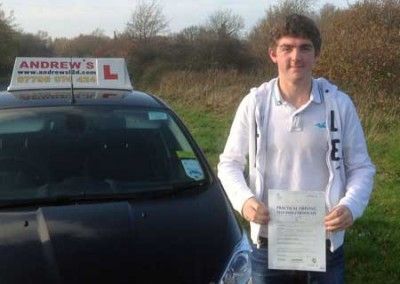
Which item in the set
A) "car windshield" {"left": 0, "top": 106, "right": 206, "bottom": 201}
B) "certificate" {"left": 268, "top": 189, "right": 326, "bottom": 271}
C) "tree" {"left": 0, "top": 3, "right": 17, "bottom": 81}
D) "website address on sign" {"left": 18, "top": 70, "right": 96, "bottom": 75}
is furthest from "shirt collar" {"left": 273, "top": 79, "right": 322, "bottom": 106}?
"tree" {"left": 0, "top": 3, "right": 17, "bottom": 81}

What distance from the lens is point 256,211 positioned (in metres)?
2.77

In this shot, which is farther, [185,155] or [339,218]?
[185,155]

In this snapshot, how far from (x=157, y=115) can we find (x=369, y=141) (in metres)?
6.55

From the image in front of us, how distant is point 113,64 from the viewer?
4.88 metres

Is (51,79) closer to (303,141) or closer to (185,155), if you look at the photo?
(185,155)

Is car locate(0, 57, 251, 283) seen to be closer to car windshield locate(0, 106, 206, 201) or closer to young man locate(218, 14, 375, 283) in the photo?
car windshield locate(0, 106, 206, 201)

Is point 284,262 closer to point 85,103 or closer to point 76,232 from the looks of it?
point 76,232

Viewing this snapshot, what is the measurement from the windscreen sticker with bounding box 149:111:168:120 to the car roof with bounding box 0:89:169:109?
0.07 metres

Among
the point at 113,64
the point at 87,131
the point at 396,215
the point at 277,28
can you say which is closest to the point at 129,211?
the point at 87,131

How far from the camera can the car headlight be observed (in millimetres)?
2982

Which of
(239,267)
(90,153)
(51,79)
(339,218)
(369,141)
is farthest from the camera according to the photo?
(369,141)

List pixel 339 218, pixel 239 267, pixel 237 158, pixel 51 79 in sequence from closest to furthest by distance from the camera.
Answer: pixel 339 218 < pixel 237 158 < pixel 239 267 < pixel 51 79

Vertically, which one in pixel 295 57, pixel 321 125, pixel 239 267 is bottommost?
pixel 239 267

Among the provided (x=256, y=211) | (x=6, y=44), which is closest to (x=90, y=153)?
(x=256, y=211)
